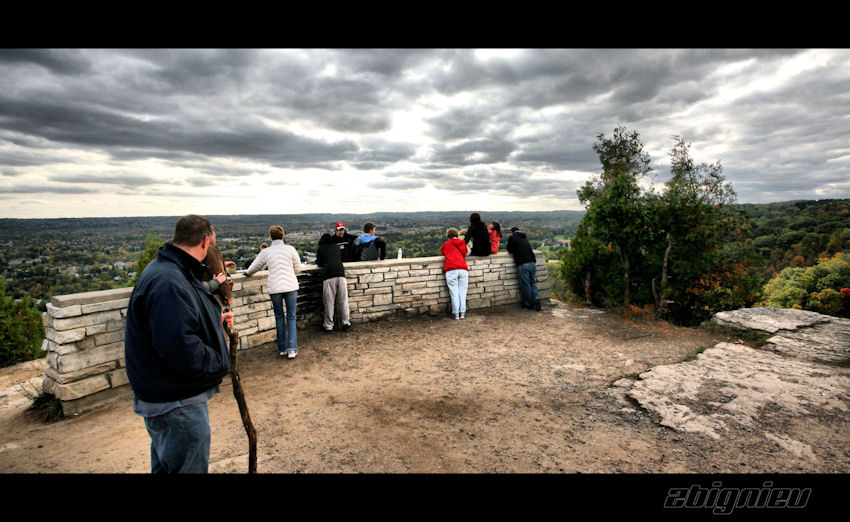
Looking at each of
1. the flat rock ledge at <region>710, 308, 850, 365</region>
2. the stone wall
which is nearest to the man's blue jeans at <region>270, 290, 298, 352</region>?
the stone wall

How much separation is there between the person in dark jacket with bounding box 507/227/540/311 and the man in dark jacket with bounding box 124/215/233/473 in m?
7.23

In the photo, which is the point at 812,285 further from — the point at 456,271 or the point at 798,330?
the point at 456,271

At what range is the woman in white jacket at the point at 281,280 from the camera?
5621mm

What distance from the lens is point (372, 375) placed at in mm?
5121

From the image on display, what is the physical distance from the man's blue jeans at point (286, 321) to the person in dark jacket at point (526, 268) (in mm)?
5167

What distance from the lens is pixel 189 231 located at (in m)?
2.31

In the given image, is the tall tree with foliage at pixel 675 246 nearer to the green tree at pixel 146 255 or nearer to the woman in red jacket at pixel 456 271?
the woman in red jacket at pixel 456 271

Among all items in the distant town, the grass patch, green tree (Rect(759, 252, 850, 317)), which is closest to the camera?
the grass patch

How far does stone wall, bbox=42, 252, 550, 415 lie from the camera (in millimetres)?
4156

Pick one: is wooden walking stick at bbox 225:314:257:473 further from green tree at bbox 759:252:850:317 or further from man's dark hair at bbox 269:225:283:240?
green tree at bbox 759:252:850:317

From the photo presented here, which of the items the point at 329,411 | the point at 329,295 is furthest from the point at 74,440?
the point at 329,295

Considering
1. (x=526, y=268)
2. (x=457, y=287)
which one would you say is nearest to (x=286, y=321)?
(x=457, y=287)

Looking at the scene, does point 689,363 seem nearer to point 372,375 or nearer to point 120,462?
point 372,375
